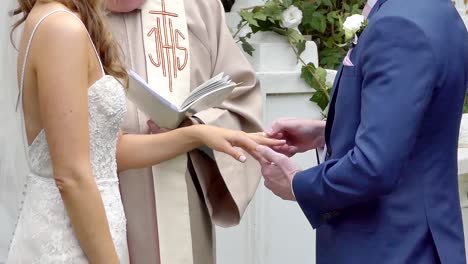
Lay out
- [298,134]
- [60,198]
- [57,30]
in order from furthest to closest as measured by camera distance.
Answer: [298,134] < [60,198] < [57,30]

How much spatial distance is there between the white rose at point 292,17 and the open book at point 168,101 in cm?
139

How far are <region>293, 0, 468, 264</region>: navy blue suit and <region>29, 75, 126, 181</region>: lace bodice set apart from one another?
46 centimetres

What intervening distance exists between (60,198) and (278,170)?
20.7 inches

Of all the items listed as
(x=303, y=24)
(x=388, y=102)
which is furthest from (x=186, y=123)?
(x=303, y=24)

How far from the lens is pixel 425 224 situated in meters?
2.15

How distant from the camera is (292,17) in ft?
13.5

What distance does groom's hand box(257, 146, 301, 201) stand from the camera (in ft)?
7.59

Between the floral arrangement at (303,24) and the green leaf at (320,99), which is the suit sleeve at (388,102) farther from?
the green leaf at (320,99)

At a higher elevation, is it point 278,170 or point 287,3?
point 278,170

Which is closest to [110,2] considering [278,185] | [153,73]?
[153,73]

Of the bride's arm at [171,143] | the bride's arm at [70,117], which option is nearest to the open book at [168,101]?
the bride's arm at [171,143]

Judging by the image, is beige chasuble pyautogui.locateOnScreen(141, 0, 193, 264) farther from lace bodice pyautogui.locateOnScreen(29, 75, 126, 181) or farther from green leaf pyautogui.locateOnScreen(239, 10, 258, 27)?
green leaf pyautogui.locateOnScreen(239, 10, 258, 27)

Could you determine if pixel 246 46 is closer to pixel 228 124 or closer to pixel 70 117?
pixel 228 124

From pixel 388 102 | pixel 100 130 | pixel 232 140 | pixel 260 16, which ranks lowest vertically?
pixel 260 16
